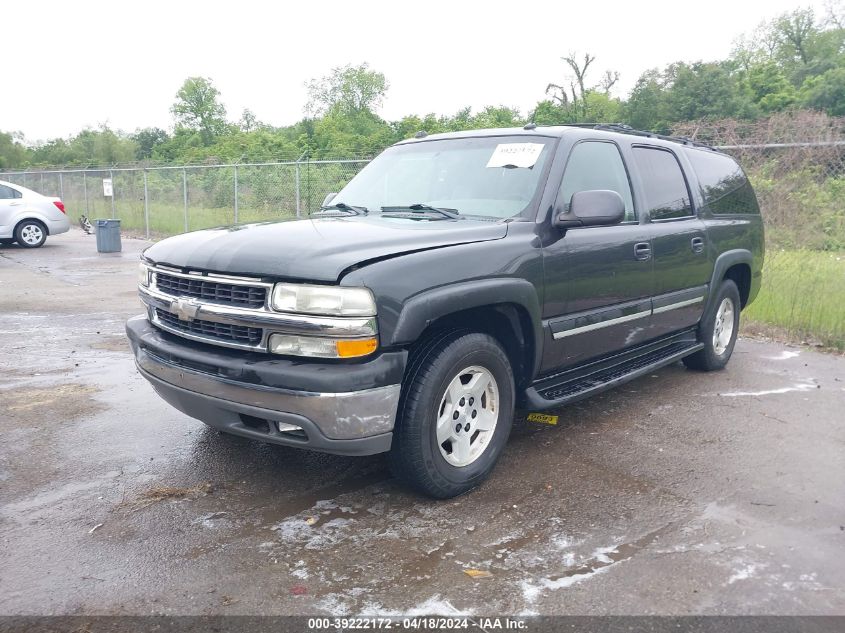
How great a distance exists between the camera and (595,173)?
4.72 m

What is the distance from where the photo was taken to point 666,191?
17.7 feet

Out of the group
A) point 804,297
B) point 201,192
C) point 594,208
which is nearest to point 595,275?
point 594,208

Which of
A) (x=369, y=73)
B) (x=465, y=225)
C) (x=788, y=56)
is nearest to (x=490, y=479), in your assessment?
(x=465, y=225)

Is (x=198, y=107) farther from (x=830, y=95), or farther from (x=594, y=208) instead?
(x=594, y=208)

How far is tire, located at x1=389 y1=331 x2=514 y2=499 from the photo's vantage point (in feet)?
11.4

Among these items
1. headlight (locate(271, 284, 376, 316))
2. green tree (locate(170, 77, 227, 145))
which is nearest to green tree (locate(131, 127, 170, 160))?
green tree (locate(170, 77, 227, 145))

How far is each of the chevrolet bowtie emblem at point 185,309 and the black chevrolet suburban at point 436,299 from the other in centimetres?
1

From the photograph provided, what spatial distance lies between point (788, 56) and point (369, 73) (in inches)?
1453

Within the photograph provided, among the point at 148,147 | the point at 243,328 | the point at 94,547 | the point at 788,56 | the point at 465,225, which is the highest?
the point at 788,56

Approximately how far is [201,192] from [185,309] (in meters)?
17.5

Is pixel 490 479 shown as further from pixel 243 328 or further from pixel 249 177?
pixel 249 177

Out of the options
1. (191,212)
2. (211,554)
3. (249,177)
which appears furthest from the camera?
(191,212)

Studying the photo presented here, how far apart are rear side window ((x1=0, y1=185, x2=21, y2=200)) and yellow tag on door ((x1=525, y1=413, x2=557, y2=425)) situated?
50.4 feet

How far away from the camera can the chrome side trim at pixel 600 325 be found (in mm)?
4242
